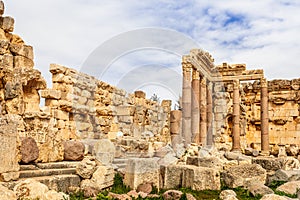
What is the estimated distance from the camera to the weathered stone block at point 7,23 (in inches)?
410

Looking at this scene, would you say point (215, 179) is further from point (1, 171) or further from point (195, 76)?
point (195, 76)

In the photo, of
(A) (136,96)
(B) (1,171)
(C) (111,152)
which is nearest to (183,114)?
(A) (136,96)

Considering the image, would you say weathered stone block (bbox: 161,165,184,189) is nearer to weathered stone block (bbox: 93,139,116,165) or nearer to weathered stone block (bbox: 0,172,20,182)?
weathered stone block (bbox: 93,139,116,165)

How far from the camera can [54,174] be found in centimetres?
788

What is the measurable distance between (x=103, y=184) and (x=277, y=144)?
19.0 m

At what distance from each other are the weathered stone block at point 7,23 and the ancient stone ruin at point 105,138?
0.03 metres

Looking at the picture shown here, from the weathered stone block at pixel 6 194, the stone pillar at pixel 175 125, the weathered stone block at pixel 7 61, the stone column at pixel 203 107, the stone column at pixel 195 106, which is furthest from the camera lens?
the stone column at pixel 203 107

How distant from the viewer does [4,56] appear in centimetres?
999

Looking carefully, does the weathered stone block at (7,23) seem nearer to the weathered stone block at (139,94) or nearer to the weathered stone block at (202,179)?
the weathered stone block at (202,179)

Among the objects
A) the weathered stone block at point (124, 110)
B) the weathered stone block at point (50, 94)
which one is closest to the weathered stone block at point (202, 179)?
the weathered stone block at point (50, 94)

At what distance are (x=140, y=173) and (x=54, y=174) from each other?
1946 millimetres

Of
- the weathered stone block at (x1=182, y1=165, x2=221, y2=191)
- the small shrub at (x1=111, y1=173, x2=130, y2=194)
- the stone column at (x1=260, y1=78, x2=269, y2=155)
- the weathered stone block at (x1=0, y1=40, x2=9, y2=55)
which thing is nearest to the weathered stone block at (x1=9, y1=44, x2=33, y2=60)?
the weathered stone block at (x1=0, y1=40, x2=9, y2=55)

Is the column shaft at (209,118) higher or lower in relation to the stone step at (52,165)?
higher

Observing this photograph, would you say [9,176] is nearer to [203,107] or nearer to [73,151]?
[73,151]
